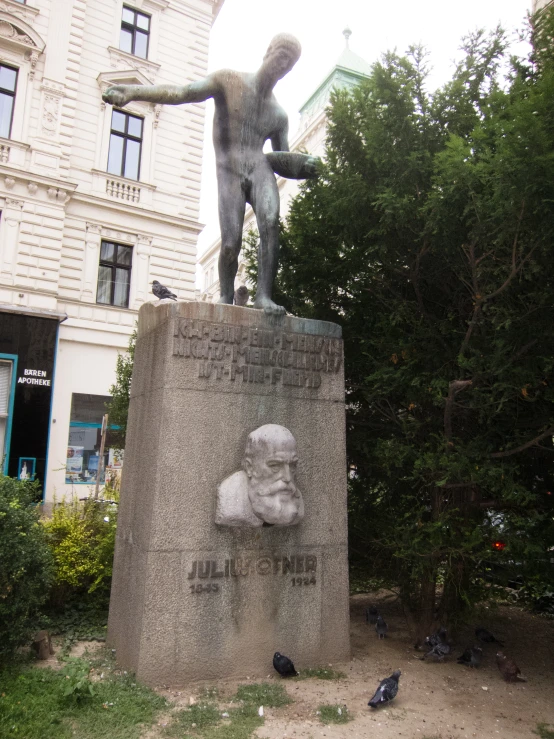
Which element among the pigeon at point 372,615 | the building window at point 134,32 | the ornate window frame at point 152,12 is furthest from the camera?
the ornate window frame at point 152,12

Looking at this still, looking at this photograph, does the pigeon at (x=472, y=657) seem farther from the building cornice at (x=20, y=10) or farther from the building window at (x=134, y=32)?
the building window at (x=134, y=32)

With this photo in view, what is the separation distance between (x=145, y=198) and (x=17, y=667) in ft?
52.2

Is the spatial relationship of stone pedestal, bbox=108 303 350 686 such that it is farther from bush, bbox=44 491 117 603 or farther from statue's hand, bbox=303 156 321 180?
statue's hand, bbox=303 156 321 180

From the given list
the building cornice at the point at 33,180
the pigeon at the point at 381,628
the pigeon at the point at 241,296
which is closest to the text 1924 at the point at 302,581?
the pigeon at the point at 381,628

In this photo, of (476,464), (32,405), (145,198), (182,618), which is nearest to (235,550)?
(182,618)

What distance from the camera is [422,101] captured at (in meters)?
5.25

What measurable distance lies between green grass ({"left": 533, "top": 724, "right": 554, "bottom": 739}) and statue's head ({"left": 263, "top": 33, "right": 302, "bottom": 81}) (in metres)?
5.08

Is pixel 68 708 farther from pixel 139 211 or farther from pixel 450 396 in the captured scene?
pixel 139 211

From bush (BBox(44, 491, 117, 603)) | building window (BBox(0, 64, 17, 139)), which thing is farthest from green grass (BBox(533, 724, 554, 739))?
building window (BBox(0, 64, 17, 139))

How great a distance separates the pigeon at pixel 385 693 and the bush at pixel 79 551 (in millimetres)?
2991

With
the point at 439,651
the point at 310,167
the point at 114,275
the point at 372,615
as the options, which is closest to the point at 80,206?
the point at 114,275

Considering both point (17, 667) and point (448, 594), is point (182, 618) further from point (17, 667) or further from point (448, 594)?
point (448, 594)

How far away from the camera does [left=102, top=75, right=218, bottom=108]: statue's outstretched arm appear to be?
4598mm

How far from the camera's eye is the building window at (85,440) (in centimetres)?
1606
